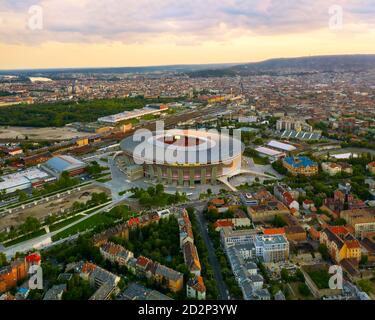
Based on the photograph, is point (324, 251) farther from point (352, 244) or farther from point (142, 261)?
point (142, 261)

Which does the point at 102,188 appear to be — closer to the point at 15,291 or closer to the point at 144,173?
the point at 144,173

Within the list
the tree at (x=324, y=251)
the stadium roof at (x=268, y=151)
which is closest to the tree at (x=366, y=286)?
the tree at (x=324, y=251)

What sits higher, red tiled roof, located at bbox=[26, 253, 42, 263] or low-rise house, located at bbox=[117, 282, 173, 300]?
red tiled roof, located at bbox=[26, 253, 42, 263]

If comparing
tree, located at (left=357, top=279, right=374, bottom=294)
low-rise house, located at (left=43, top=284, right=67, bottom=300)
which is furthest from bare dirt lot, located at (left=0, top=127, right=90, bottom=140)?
tree, located at (left=357, top=279, right=374, bottom=294)

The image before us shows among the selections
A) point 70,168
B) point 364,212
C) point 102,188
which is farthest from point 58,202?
point 364,212

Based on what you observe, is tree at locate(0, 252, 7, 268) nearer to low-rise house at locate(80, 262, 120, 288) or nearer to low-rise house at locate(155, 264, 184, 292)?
low-rise house at locate(80, 262, 120, 288)
